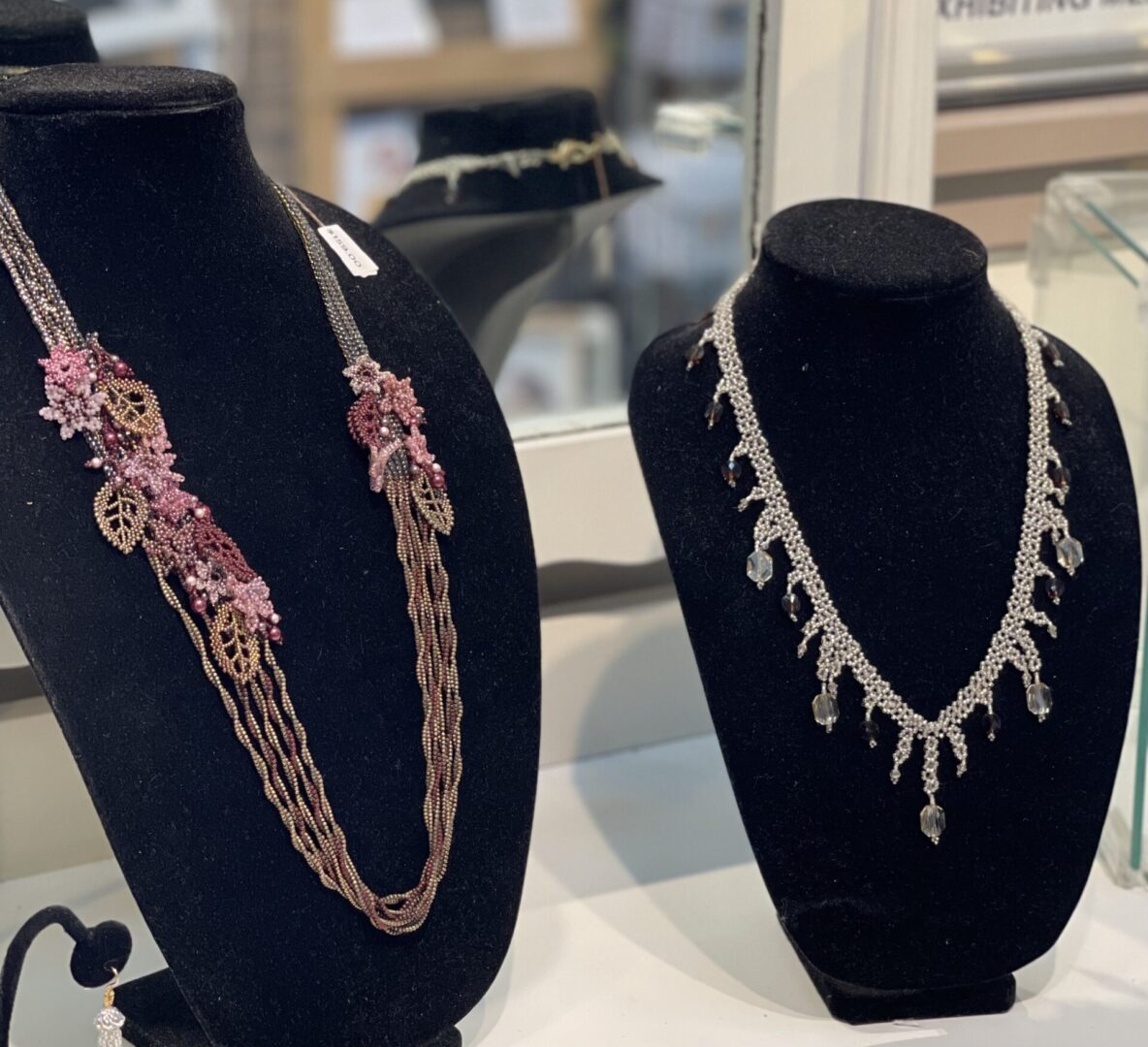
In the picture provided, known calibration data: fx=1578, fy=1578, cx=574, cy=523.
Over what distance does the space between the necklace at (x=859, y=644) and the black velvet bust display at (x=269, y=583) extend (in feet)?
0.45

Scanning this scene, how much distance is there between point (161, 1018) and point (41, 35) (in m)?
0.58

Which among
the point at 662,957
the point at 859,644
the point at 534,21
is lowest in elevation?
the point at 662,957

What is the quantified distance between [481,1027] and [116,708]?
29 cm

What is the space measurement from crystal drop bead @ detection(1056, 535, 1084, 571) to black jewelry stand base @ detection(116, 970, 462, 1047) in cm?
42

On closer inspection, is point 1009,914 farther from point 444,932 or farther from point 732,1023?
point 444,932

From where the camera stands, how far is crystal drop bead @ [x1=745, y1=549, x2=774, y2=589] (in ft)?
2.80

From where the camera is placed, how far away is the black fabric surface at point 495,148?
1.13 m

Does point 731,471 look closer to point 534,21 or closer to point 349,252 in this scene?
point 349,252

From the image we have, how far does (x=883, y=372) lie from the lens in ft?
2.82

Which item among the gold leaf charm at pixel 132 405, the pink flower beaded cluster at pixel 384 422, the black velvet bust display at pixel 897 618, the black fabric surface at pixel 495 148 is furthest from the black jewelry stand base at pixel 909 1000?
the black fabric surface at pixel 495 148

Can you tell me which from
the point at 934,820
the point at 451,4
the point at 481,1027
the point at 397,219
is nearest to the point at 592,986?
the point at 481,1027

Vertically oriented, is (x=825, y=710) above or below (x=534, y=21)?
below

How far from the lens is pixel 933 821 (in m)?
0.84

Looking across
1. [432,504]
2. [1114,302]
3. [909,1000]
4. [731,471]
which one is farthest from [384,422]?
[1114,302]
